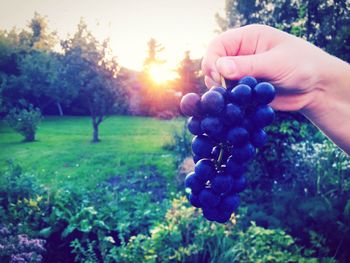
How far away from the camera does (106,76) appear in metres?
15.4

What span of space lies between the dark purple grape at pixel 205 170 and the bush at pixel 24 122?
1025cm

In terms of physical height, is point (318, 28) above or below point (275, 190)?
above

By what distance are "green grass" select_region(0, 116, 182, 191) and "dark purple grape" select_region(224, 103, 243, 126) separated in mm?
5801

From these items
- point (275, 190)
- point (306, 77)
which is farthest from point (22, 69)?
point (306, 77)

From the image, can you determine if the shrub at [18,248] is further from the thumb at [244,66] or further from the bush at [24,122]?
the bush at [24,122]

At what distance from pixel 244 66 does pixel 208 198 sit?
0.62 m

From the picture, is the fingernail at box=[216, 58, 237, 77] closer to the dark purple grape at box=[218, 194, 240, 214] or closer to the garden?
the dark purple grape at box=[218, 194, 240, 214]

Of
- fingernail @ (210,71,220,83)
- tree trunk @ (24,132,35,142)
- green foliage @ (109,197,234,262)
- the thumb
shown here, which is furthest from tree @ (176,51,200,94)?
the thumb

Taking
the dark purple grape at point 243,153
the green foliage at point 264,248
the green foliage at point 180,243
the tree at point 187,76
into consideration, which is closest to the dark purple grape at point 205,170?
Answer: the dark purple grape at point 243,153

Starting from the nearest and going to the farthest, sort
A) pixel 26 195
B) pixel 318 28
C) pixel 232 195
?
pixel 232 195, pixel 26 195, pixel 318 28

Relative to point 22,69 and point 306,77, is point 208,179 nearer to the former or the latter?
point 306,77

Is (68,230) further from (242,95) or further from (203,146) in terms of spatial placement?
(242,95)

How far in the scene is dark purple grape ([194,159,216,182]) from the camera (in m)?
1.21

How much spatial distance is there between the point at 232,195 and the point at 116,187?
5.96 metres
